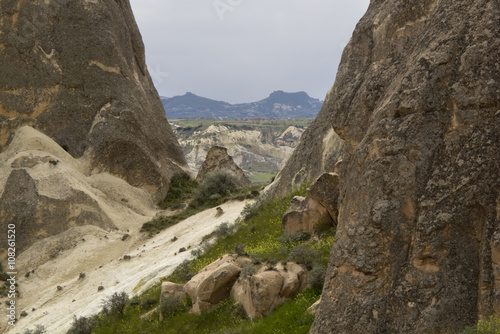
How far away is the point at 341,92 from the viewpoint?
10.5 metres

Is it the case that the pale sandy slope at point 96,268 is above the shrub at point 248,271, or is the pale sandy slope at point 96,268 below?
below

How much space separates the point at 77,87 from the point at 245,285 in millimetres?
23587

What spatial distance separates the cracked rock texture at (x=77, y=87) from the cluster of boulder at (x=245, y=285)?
60.7ft

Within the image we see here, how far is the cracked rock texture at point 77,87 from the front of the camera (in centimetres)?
2781

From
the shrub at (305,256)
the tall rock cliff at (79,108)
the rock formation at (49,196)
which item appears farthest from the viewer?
the tall rock cliff at (79,108)

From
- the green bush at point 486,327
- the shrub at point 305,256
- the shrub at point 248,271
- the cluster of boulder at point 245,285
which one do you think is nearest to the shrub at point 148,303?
the cluster of boulder at point 245,285

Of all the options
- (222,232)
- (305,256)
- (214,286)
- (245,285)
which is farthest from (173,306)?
(222,232)

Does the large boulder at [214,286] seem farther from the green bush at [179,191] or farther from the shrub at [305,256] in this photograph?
the green bush at [179,191]

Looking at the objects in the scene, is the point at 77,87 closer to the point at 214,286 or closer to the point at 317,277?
the point at 214,286

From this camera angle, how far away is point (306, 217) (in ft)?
43.4

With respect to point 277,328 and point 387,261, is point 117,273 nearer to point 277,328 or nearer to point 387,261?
point 277,328

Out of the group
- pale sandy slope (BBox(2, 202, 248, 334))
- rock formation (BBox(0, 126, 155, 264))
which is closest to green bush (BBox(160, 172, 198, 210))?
rock formation (BBox(0, 126, 155, 264))

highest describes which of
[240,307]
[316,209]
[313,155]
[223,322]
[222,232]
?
[313,155]

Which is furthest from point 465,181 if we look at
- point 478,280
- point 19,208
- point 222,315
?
point 19,208
